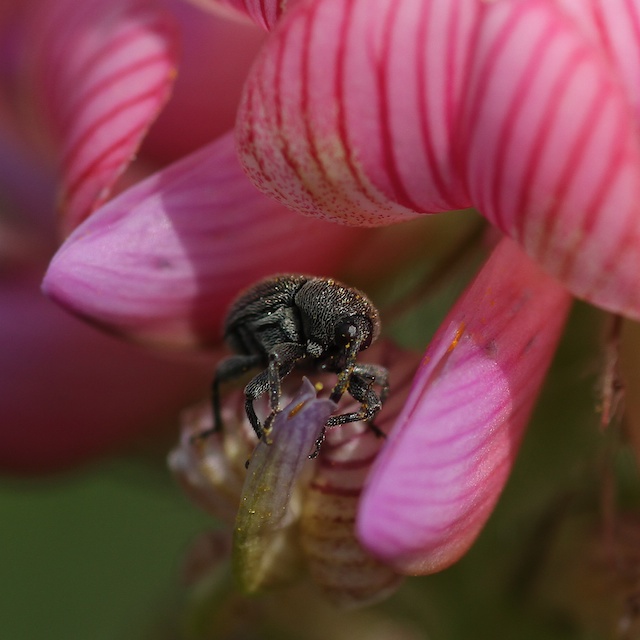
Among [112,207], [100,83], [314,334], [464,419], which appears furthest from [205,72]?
[464,419]

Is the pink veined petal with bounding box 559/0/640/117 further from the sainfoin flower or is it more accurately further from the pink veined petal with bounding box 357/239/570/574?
the pink veined petal with bounding box 357/239/570/574

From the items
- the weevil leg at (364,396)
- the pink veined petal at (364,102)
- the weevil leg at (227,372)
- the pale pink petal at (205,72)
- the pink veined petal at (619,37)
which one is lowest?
the weevil leg at (227,372)

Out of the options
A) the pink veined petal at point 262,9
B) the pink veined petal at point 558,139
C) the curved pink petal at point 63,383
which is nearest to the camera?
the pink veined petal at point 558,139

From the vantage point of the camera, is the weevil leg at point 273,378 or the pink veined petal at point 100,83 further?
the pink veined petal at point 100,83

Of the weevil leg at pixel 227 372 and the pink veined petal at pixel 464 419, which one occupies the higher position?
the pink veined petal at pixel 464 419

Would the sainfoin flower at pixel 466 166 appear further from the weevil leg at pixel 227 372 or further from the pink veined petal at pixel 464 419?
the weevil leg at pixel 227 372

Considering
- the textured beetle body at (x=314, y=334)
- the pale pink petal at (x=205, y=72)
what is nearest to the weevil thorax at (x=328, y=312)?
the textured beetle body at (x=314, y=334)

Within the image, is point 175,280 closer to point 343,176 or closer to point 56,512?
point 343,176

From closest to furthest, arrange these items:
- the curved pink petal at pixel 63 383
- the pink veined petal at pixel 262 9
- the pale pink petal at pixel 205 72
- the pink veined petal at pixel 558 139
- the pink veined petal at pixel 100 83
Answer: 1. the pink veined petal at pixel 558 139
2. the pink veined petal at pixel 262 9
3. the pink veined petal at pixel 100 83
4. the pale pink petal at pixel 205 72
5. the curved pink petal at pixel 63 383

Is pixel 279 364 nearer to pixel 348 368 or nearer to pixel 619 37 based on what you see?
pixel 348 368
